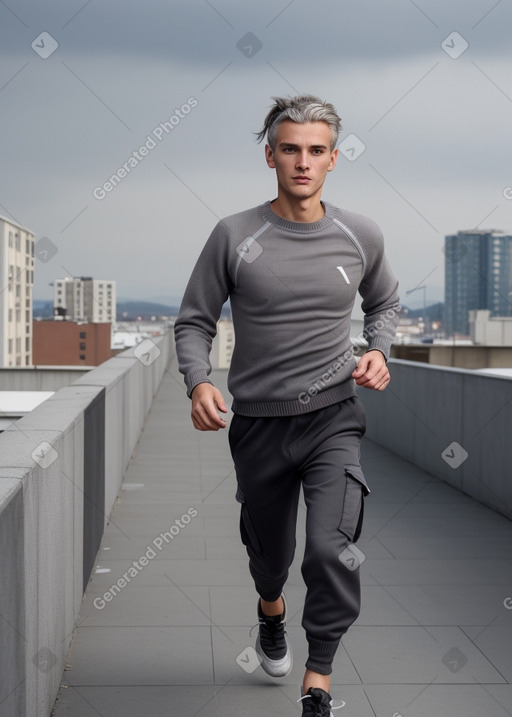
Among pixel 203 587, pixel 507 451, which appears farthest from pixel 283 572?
pixel 507 451

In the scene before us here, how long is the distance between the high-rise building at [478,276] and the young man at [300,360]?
60.2m

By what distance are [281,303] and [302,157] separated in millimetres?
443

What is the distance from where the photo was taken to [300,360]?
3.17m

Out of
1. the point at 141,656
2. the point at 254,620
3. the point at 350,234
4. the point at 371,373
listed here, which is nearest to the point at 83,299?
the point at 254,620

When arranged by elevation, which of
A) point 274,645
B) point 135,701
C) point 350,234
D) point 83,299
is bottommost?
Result: point 135,701

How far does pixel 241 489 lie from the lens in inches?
131

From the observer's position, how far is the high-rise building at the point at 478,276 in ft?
258

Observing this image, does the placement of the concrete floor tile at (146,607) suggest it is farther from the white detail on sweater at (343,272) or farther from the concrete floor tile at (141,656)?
the white detail on sweater at (343,272)

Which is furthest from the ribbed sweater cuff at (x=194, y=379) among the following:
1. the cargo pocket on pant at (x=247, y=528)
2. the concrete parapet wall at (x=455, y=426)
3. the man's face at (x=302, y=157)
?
the concrete parapet wall at (x=455, y=426)

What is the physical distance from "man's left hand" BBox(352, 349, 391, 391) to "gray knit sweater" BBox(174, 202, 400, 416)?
6 centimetres

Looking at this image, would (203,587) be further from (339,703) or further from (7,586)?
(7,586)

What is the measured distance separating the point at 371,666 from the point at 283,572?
0.67 m

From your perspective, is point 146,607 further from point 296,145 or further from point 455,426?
point 455,426

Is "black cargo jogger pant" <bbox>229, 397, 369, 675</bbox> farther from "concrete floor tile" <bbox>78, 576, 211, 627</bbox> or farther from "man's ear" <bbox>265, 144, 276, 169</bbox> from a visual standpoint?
"concrete floor tile" <bbox>78, 576, 211, 627</bbox>
